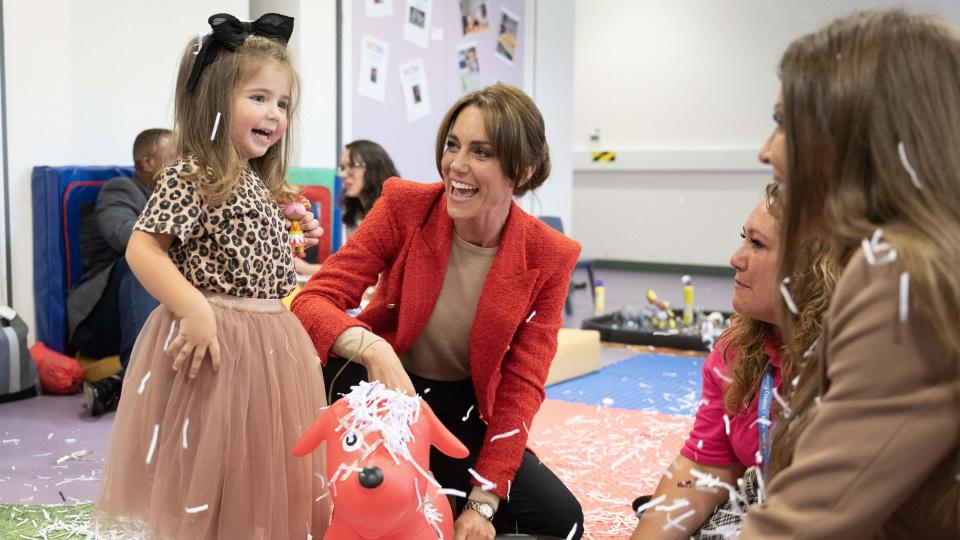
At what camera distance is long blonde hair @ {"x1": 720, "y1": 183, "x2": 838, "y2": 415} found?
1594mm

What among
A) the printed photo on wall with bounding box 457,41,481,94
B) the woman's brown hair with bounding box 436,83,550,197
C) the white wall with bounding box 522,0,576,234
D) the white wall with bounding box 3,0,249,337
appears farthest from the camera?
the white wall with bounding box 522,0,576,234

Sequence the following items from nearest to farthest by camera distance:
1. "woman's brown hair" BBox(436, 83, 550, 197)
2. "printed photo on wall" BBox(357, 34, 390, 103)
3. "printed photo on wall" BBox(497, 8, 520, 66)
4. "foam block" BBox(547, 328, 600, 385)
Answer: "woman's brown hair" BBox(436, 83, 550, 197) → "foam block" BBox(547, 328, 600, 385) → "printed photo on wall" BBox(357, 34, 390, 103) → "printed photo on wall" BBox(497, 8, 520, 66)

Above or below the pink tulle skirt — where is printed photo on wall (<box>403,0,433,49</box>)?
above

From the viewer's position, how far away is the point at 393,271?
7.14ft

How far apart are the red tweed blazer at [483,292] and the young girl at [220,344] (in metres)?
0.18

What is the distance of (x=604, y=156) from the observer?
10.1 meters

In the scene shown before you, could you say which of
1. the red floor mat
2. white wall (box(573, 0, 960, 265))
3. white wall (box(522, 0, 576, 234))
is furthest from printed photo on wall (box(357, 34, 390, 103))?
white wall (box(573, 0, 960, 265))

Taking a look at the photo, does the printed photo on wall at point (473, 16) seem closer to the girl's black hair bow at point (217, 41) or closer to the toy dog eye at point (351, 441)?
the girl's black hair bow at point (217, 41)

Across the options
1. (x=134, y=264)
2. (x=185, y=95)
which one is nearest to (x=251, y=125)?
(x=185, y=95)

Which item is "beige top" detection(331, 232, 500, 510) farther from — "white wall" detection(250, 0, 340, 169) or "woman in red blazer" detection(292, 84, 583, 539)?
"white wall" detection(250, 0, 340, 169)

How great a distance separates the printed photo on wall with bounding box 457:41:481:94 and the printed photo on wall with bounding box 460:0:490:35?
105 millimetres

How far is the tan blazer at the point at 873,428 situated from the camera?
0.95m

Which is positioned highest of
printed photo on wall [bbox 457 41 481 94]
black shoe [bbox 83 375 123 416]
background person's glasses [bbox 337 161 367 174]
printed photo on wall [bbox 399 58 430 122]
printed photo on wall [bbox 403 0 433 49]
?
Answer: printed photo on wall [bbox 403 0 433 49]

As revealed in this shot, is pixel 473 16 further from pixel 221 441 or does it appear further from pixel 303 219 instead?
pixel 221 441
